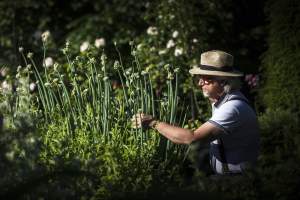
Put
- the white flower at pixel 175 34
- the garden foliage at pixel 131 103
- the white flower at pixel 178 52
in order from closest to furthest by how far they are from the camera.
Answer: the garden foliage at pixel 131 103
the white flower at pixel 178 52
the white flower at pixel 175 34

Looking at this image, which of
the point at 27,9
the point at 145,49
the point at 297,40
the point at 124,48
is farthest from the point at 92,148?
the point at 27,9

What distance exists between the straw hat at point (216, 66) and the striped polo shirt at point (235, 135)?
6.7 inches

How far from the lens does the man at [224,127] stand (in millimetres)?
3836

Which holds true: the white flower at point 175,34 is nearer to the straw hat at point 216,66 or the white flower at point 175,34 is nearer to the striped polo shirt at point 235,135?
the straw hat at point 216,66

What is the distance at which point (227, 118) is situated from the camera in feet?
12.8

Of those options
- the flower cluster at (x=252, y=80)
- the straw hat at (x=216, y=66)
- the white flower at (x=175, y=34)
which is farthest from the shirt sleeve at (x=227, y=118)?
the white flower at (x=175, y=34)

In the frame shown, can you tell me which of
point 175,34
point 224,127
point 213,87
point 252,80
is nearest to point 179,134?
point 224,127

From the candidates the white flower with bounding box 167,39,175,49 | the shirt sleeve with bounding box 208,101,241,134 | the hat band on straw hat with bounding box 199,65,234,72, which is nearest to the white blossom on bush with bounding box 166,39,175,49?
the white flower with bounding box 167,39,175,49

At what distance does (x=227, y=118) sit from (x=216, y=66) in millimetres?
462

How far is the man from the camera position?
151 inches

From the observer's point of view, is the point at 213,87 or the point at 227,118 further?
the point at 213,87

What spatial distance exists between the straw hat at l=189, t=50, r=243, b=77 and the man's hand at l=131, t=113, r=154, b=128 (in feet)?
1.40

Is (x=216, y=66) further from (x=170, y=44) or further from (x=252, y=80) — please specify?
(x=170, y=44)

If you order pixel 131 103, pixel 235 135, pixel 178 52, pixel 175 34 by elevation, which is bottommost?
pixel 235 135
